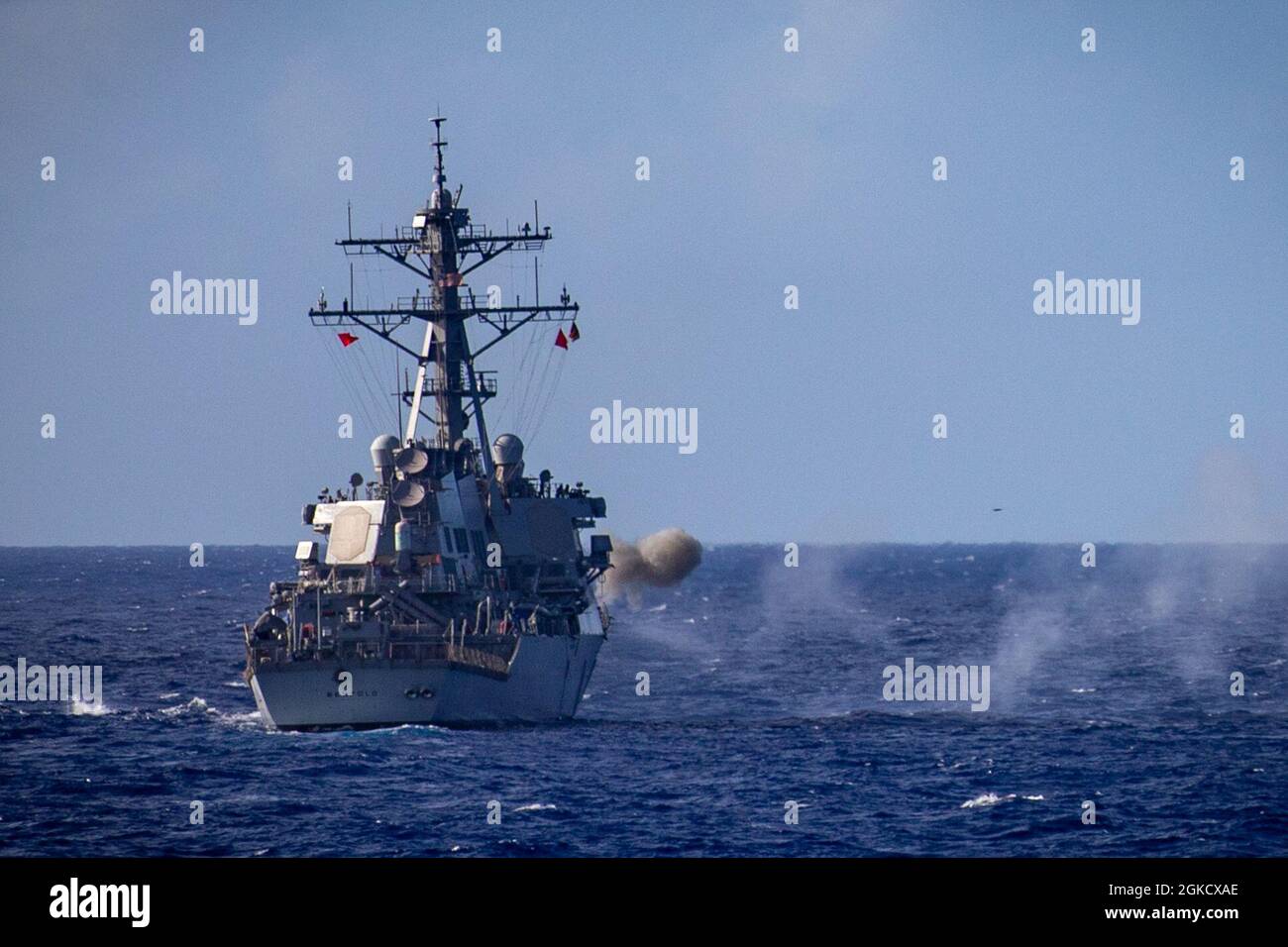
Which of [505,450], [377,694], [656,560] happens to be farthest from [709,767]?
[656,560]

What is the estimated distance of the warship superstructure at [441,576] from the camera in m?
56.3

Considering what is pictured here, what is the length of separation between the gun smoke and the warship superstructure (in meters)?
15.9

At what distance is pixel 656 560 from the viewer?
88250 mm

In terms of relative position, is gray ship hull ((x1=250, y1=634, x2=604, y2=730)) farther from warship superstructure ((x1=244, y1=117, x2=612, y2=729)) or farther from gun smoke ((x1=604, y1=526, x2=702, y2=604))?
gun smoke ((x1=604, y1=526, x2=702, y2=604))

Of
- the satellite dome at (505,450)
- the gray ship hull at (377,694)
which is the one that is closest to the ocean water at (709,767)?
the gray ship hull at (377,694)

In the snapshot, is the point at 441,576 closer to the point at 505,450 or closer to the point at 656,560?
the point at 505,450

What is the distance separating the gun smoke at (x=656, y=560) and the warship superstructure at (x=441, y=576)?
52.1ft

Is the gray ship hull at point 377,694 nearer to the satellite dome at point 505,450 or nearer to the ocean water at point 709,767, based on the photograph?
the ocean water at point 709,767

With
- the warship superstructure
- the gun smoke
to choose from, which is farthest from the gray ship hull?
the gun smoke

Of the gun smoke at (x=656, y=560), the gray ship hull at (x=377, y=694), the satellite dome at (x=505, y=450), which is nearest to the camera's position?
the gray ship hull at (x=377, y=694)

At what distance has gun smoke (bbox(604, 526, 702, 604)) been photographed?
8788cm
